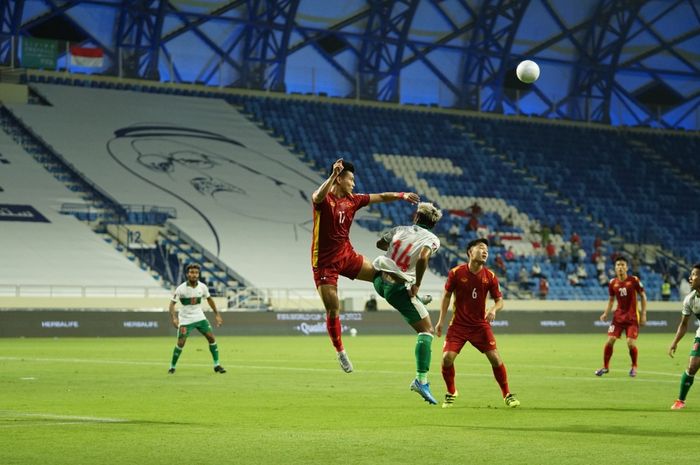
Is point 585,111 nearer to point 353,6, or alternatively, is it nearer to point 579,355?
point 353,6

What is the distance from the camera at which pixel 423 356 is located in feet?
49.8

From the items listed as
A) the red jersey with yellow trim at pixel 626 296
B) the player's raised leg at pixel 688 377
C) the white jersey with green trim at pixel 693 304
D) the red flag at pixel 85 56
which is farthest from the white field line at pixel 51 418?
the red flag at pixel 85 56

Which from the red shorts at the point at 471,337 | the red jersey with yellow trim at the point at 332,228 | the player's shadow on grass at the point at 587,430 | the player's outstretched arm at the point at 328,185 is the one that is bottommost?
the player's shadow on grass at the point at 587,430

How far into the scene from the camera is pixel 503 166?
2485 inches

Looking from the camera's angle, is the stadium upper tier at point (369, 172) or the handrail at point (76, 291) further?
the stadium upper tier at point (369, 172)

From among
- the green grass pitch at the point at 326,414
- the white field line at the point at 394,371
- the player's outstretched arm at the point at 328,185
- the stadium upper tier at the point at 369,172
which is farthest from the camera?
the stadium upper tier at the point at 369,172

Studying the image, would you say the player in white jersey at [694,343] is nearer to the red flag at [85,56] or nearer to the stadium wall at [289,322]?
the stadium wall at [289,322]

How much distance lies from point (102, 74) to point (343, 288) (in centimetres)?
1660

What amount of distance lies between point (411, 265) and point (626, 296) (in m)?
10.1

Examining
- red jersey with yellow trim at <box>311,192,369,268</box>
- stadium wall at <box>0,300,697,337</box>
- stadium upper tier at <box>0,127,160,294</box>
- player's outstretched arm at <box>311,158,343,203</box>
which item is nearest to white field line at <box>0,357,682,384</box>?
red jersey with yellow trim at <box>311,192,369,268</box>

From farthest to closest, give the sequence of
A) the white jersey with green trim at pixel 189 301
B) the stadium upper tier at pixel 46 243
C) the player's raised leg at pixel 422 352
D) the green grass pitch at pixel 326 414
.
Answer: the stadium upper tier at pixel 46 243, the white jersey with green trim at pixel 189 301, the player's raised leg at pixel 422 352, the green grass pitch at pixel 326 414

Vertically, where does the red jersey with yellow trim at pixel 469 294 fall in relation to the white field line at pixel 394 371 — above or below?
above

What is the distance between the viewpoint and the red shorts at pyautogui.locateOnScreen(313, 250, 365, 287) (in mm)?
15414

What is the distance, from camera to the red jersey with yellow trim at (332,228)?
15.3 meters
